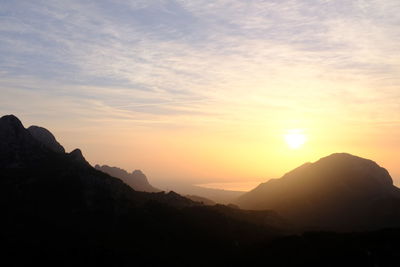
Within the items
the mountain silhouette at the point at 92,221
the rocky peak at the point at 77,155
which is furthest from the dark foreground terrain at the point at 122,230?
the rocky peak at the point at 77,155

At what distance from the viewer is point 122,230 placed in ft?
386

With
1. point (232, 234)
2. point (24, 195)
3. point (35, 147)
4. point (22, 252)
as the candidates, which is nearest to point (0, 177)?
point (24, 195)

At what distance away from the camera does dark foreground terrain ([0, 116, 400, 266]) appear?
93.2 metres

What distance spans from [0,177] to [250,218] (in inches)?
3902

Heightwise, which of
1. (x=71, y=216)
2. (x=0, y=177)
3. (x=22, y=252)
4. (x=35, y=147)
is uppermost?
(x=35, y=147)

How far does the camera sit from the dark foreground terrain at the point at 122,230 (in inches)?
3669

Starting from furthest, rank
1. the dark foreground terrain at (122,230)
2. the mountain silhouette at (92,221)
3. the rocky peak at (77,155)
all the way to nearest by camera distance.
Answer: the rocky peak at (77,155), the mountain silhouette at (92,221), the dark foreground terrain at (122,230)

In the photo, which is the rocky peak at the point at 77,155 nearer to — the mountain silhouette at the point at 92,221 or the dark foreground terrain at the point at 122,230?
the dark foreground terrain at the point at 122,230

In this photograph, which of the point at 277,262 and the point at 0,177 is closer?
the point at 277,262

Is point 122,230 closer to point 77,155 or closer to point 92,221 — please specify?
point 92,221

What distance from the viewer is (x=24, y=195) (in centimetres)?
13012

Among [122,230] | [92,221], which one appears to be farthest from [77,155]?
[122,230]

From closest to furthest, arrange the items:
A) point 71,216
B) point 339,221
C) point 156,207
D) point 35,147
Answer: point 71,216 → point 156,207 → point 35,147 → point 339,221

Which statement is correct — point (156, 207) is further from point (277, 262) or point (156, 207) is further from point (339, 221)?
point (339, 221)
